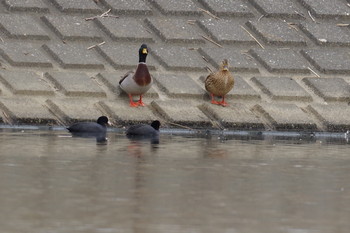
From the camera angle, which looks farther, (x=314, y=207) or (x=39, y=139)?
(x=39, y=139)

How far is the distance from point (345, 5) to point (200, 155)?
8705 millimetres

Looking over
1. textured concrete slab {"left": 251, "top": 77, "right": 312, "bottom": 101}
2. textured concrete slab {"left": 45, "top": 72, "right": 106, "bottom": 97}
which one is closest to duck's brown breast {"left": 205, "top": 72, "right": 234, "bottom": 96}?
textured concrete slab {"left": 251, "top": 77, "right": 312, "bottom": 101}

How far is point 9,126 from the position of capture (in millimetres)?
15383

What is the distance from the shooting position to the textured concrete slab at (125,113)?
635 inches

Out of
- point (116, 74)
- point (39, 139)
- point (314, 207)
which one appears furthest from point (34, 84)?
point (314, 207)

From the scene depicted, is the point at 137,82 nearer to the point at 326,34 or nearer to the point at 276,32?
the point at 276,32

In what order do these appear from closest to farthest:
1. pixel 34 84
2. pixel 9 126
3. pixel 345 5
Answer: pixel 9 126
pixel 34 84
pixel 345 5

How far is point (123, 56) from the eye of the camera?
59.7 ft

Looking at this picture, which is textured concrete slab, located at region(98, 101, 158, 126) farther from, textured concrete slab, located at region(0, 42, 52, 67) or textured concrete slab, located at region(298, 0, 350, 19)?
textured concrete slab, located at region(298, 0, 350, 19)

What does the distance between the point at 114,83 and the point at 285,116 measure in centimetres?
236

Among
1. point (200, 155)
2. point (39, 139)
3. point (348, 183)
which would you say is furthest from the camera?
point (39, 139)

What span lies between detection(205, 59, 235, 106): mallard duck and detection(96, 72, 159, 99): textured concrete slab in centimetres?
74

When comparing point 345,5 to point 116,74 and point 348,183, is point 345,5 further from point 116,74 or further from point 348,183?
point 348,183

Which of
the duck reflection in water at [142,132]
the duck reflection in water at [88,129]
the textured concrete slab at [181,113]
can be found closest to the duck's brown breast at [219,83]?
the textured concrete slab at [181,113]
